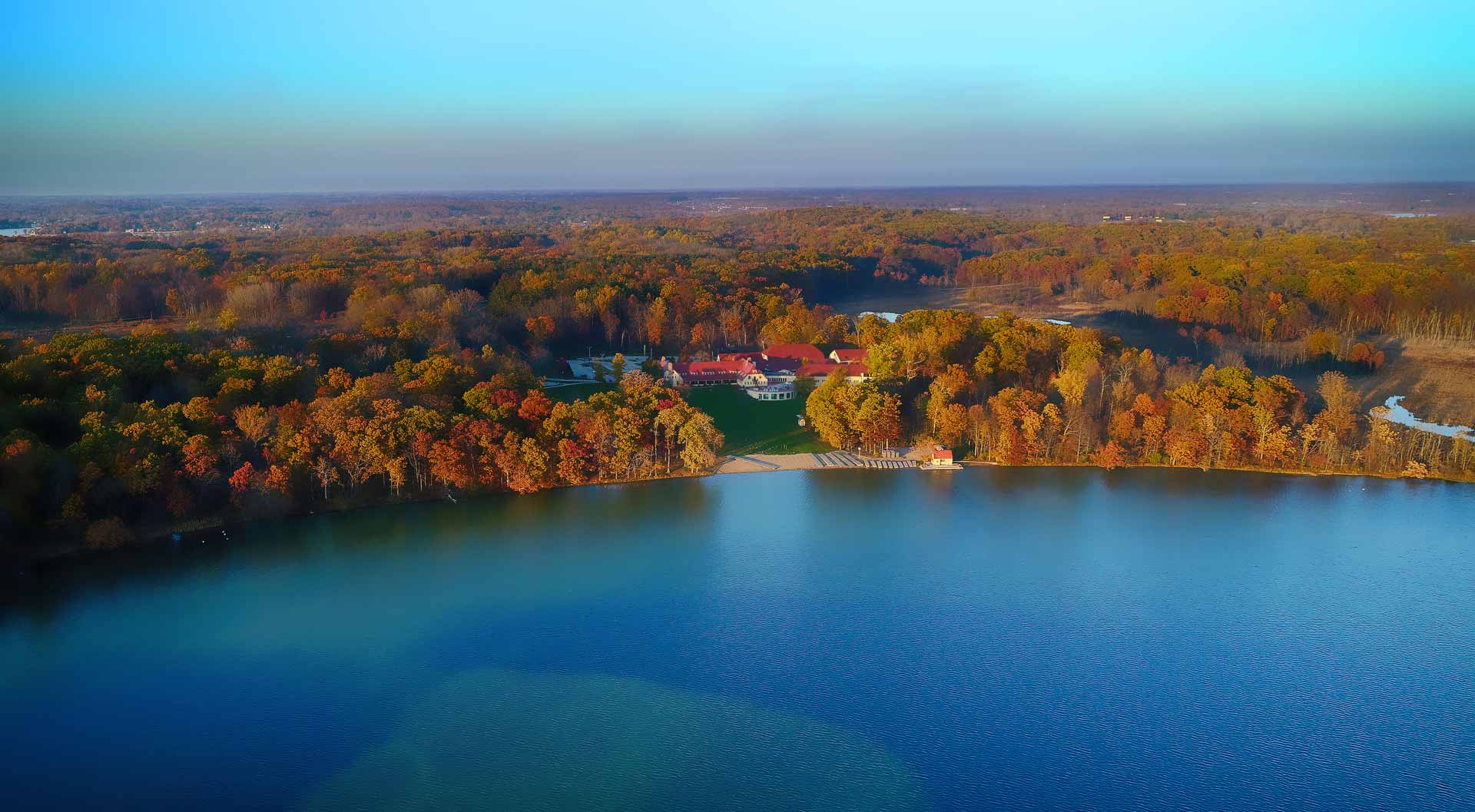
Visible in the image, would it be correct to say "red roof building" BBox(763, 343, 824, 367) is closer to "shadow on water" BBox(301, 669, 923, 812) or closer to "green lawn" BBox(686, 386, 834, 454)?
"green lawn" BBox(686, 386, 834, 454)

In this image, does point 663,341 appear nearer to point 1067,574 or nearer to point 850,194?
point 1067,574

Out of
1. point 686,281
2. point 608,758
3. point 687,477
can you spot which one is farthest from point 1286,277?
point 608,758

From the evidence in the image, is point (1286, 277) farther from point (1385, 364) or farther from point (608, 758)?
point (608, 758)

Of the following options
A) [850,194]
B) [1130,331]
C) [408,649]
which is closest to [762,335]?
[1130,331]

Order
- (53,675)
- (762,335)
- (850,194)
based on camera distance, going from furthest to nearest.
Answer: (850,194) < (762,335) < (53,675)

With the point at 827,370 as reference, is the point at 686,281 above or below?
above
